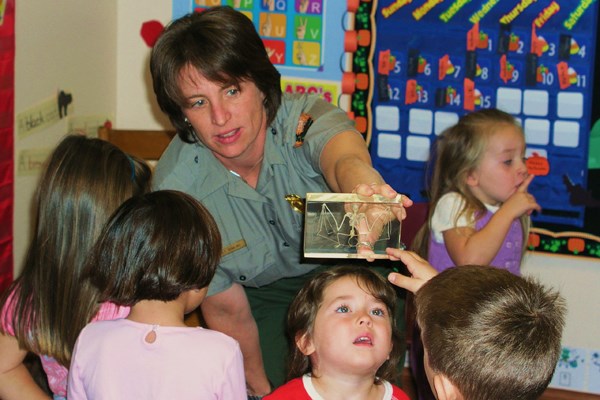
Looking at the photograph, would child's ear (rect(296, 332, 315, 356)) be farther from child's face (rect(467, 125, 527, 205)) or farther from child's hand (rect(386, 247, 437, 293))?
child's face (rect(467, 125, 527, 205))

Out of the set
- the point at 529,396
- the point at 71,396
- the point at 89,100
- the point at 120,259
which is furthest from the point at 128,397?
the point at 89,100

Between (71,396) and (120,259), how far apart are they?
0.32 meters

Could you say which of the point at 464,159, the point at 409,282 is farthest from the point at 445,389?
the point at 464,159

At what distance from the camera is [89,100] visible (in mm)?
3568

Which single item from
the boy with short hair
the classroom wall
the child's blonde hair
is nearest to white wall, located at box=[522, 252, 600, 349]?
the classroom wall

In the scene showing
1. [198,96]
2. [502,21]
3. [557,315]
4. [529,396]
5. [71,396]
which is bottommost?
[71,396]

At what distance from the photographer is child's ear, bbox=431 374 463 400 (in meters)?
1.52

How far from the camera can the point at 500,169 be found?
286 cm

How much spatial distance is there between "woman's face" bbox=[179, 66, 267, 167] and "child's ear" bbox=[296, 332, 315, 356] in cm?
52

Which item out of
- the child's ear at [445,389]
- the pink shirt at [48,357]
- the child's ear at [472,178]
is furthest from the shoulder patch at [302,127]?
the child's ear at [445,389]

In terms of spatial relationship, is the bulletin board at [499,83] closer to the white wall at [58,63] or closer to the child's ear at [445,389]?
the white wall at [58,63]

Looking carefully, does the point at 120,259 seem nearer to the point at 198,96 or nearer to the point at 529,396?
the point at 198,96

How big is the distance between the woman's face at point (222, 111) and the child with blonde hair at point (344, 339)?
436 mm

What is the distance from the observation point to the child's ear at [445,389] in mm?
1522
